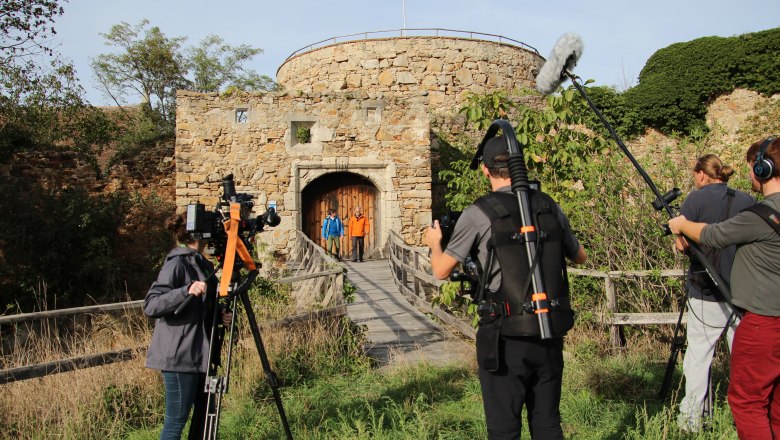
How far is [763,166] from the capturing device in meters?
2.61

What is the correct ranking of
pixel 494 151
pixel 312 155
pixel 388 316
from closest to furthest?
1. pixel 494 151
2. pixel 388 316
3. pixel 312 155

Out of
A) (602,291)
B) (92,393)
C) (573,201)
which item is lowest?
(92,393)

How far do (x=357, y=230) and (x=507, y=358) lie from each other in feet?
36.7

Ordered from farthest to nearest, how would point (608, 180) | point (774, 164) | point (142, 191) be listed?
1. point (142, 191)
2. point (608, 180)
3. point (774, 164)

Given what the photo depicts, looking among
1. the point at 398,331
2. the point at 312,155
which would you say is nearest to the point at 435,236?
the point at 398,331

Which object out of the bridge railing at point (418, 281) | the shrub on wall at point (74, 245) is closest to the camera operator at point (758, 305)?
the bridge railing at point (418, 281)

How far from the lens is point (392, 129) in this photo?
44.5ft

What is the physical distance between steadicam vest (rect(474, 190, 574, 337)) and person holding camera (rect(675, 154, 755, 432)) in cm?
132

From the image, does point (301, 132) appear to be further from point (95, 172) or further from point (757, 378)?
point (757, 378)

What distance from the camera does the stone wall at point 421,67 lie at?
18.2m

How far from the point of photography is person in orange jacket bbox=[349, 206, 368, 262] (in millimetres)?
13453

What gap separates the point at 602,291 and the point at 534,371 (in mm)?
3907

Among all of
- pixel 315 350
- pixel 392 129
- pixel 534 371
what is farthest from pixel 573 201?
pixel 392 129

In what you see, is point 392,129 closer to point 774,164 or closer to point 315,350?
point 315,350
